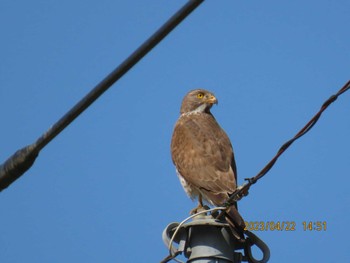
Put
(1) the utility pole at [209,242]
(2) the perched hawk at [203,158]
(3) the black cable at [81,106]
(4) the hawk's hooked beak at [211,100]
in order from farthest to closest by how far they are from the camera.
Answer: (4) the hawk's hooked beak at [211,100] → (2) the perched hawk at [203,158] → (1) the utility pole at [209,242] → (3) the black cable at [81,106]

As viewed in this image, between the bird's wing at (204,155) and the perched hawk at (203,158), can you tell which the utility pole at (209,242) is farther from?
the bird's wing at (204,155)

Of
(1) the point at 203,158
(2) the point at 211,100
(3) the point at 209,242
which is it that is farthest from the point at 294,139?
(2) the point at 211,100

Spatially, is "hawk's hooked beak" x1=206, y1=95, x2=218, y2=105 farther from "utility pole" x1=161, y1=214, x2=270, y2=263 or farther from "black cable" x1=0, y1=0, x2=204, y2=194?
"black cable" x1=0, y1=0, x2=204, y2=194

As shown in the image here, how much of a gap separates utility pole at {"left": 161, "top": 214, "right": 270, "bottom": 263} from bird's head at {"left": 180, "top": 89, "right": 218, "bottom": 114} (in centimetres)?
532

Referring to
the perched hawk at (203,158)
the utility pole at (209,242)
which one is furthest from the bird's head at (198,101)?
the utility pole at (209,242)

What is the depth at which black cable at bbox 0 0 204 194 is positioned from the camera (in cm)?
414

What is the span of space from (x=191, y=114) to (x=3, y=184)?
6.22 metres

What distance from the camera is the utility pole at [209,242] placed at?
5547mm

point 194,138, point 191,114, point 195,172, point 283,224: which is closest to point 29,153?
point 283,224

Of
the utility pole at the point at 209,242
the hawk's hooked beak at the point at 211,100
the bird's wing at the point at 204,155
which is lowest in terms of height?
the utility pole at the point at 209,242

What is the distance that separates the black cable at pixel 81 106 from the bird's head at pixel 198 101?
252 inches

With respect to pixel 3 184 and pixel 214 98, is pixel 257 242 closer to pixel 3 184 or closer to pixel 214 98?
pixel 3 184

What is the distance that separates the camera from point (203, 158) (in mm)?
9383

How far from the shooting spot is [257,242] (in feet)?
19.5
